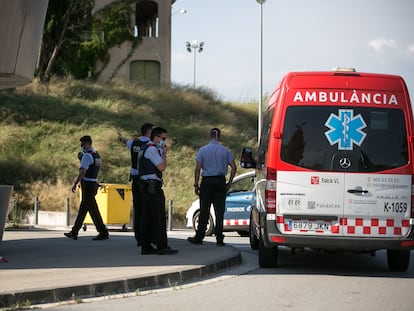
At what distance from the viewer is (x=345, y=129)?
12734 millimetres

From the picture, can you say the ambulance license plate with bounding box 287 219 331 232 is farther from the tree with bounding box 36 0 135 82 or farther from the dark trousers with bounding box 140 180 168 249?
the tree with bounding box 36 0 135 82

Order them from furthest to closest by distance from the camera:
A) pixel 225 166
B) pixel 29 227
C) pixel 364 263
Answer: pixel 29 227, pixel 225 166, pixel 364 263

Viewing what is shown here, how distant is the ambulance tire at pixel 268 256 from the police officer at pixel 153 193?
5.37 feet

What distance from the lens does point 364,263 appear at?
1526cm

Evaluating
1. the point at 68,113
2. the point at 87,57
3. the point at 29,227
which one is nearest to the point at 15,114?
the point at 68,113

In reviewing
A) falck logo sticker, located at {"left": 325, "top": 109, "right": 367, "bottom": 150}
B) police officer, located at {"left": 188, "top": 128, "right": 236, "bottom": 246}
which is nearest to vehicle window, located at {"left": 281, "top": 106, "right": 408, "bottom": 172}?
falck logo sticker, located at {"left": 325, "top": 109, "right": 367, "bottom": 150}

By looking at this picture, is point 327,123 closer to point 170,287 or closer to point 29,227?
point 170,287

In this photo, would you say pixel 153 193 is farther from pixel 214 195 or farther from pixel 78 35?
pixel 78 35

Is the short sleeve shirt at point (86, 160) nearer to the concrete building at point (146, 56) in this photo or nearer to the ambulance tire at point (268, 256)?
the ambulance tire at point (268, 256)

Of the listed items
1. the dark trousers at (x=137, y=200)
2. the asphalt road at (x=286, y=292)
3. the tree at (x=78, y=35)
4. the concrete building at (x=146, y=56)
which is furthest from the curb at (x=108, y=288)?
the concrete building at (x=146, y=56)

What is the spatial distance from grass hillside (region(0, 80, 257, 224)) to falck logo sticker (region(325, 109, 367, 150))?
16.0 metres

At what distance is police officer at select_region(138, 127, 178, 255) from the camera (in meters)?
14.1

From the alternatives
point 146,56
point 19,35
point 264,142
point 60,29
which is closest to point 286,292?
point 264,142

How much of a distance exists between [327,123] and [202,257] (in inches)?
116
